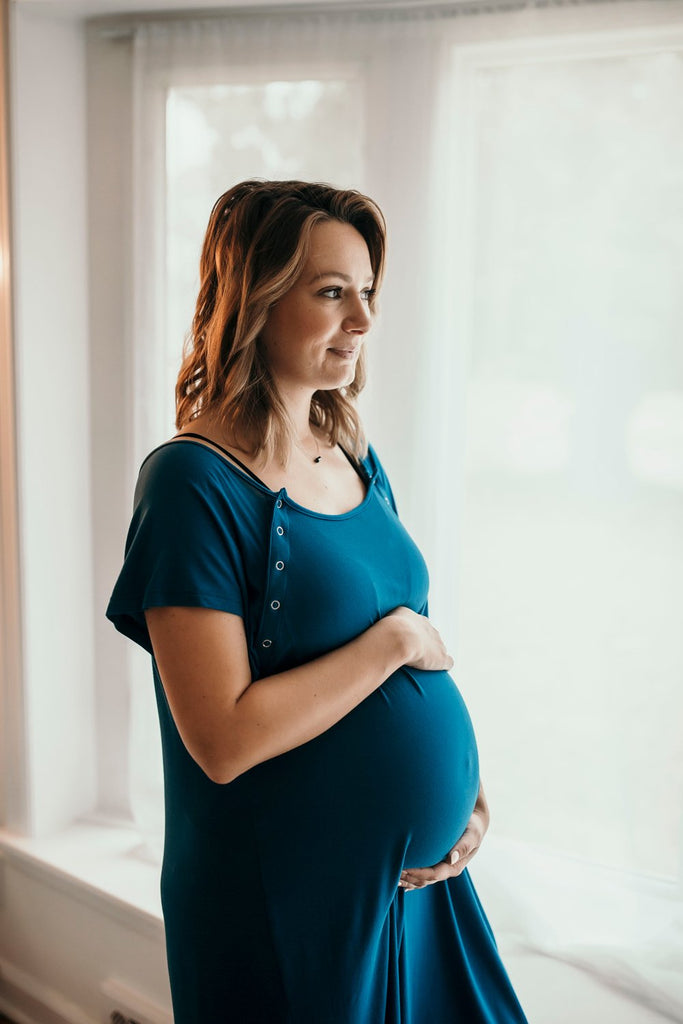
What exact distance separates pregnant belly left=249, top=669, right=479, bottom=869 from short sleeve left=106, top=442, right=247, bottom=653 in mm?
212

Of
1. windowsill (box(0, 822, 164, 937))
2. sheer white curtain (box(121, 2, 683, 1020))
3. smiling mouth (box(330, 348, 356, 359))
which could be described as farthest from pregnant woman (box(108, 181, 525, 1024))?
windowsill (box(0, 822, 164, 937))

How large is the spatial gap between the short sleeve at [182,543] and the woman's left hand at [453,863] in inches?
17.4

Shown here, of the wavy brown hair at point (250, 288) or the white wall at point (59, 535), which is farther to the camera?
the white wall at point (59, 535)

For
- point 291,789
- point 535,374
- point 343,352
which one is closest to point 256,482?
point 343,352

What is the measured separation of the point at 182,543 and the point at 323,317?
36 centimetres

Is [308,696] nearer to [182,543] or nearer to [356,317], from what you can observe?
[182,543]

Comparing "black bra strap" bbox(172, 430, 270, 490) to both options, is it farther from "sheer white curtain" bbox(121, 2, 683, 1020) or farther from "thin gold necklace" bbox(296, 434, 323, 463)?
"sheer white curtain" bbox(121, 2, 683, 1020)

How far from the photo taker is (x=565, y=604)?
1670 mm

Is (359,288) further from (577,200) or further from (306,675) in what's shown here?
(577,200)

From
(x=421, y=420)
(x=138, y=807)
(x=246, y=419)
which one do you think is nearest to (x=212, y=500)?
(x=246, y=419)

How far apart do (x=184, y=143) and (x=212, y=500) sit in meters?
1.17

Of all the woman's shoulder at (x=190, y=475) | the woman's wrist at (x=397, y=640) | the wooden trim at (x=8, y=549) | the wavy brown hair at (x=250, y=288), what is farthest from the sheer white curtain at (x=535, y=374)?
the woman's shoulder at (x=190, y=475)

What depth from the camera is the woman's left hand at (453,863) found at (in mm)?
1155

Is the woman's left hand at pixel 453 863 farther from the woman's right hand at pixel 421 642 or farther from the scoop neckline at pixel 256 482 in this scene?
the scoop neckline at pixel 256 482
